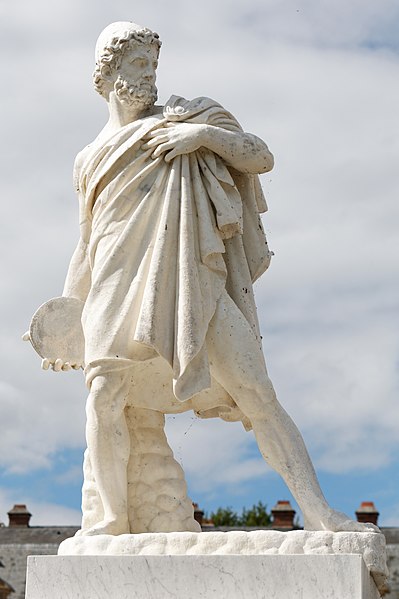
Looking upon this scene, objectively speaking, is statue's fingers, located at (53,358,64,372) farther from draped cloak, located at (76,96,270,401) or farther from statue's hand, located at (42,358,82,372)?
draped cloak, located at (76,96,270,401)

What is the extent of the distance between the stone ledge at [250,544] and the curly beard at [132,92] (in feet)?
10.0

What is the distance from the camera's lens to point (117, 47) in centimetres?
1158

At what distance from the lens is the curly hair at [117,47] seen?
11578 millimetres

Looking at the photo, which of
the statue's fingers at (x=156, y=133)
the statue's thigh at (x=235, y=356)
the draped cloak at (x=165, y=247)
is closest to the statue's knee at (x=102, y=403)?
the draped cloak at (x=165, y=247)

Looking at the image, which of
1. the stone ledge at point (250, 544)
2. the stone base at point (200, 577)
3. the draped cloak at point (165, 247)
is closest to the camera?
the stone base at point (200, 577)

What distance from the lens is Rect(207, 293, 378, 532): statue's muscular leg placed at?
36.2 feet

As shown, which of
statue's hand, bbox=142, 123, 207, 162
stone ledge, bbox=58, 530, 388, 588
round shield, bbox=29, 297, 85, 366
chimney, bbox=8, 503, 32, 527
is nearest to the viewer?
stone ledge, bbox=58, 530, 388, 588

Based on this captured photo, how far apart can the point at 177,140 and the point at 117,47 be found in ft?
2.66

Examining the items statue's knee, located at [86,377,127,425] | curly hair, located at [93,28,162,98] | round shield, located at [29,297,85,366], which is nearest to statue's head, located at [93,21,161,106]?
curly hair, located at [93,28,162,98]

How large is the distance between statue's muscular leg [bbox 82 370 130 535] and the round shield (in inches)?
33.4

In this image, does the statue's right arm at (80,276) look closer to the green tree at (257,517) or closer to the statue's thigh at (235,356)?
the statue's thigh at (235,356)

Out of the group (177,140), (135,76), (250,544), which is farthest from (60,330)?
(250,544)

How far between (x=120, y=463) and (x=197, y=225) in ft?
5.59

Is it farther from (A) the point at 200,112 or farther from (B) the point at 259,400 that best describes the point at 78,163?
(B) the point at 259,400
